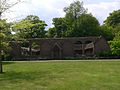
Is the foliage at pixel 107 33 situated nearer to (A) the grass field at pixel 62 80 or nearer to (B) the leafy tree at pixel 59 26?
(B) the leafy tree at pixel 59 26

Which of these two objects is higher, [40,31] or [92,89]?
[40,31]

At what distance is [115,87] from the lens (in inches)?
697

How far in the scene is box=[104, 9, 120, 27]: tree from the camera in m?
133

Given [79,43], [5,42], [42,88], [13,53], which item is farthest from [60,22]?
[42,88]

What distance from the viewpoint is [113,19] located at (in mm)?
134000

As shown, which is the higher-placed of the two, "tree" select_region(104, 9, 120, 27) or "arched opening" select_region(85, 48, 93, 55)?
"tree" select_region(104, 9, 120, 27)

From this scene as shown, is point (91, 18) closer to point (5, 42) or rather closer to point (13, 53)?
point (13, 53)

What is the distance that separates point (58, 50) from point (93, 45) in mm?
9109

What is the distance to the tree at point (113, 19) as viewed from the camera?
133m

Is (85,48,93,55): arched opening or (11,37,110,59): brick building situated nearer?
(11,37,110,59): brick building

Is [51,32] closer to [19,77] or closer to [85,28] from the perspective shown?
[85,28]

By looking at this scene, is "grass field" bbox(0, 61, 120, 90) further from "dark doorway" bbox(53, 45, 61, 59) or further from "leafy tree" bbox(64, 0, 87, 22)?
"leafy tree" bbox(64, 0, 87, 22)

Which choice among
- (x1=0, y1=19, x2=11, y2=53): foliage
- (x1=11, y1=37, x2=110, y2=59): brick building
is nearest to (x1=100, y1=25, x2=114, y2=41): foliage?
(x1=11, y1=37, x2=110, y2=59): brick building

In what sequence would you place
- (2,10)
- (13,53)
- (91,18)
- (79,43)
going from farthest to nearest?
(91,18)
(79,43)
(13,53)
(2,10)
